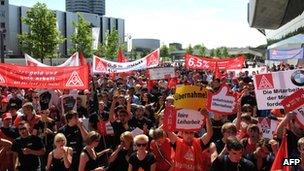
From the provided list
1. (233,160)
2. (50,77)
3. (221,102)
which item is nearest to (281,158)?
(233,160)

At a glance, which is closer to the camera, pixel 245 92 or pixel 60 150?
pixel 60 150

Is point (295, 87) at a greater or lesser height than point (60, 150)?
greater

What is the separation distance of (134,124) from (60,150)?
250 cm

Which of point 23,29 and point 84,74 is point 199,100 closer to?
point 84,74

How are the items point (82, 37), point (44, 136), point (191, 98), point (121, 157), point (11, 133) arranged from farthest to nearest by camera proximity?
point (82, 37) → point (44, 136) → point (11, 133) → point (121, 157) → point (191, 98)

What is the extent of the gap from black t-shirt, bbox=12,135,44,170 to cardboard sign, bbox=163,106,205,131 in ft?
7.82

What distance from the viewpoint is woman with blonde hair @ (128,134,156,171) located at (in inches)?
283

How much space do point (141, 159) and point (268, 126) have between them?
8.51 feet

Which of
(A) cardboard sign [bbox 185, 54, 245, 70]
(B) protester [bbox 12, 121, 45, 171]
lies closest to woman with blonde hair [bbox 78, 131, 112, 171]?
(B) protester [bbox 12, 121, 45, 171]

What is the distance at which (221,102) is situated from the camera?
915cm

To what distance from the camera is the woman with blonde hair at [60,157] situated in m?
7.91

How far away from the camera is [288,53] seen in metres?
28.6

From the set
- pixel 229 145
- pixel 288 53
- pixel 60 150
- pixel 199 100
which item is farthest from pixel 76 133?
pixel 288 53

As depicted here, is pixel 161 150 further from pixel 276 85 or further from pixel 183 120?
pixel 276 85
